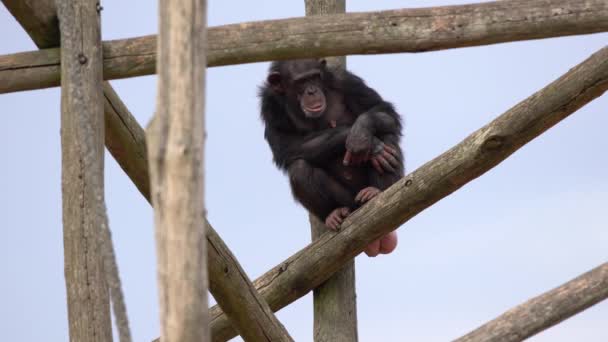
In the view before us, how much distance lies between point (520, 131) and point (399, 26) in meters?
0.78

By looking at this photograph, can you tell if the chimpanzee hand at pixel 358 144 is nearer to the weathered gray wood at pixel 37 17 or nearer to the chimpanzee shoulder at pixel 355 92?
the chimpanzee shoulder at pixel 355 92

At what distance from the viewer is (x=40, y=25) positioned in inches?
187

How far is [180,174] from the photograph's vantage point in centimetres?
241

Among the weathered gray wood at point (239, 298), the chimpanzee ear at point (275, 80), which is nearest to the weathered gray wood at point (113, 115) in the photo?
the weathered gray wood at point (239, 298)

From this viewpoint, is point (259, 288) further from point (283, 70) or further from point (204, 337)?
point (204, 337)

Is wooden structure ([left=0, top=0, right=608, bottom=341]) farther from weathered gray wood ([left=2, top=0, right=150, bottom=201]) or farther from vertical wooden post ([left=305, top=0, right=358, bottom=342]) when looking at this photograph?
vertical wooden post ([left=305, top=0, right=358, bottom=342])

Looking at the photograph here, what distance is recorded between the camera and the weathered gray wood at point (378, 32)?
4.66 meters

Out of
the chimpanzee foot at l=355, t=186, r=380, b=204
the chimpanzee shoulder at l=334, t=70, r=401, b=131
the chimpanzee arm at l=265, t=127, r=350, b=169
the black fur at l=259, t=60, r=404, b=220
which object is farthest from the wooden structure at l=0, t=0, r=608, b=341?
the chimpanzee shoulder at l=334, t=70, r=401, b=131

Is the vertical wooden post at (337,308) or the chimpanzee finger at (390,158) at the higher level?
the chimpanzee finger at (390,158)

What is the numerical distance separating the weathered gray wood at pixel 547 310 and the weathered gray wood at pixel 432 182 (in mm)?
844

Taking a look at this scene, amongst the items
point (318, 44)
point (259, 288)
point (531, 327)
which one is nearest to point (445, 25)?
point (318, 44)

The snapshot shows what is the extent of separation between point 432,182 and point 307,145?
1415mm

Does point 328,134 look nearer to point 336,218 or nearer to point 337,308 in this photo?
point 336,218

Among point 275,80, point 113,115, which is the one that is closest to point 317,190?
point 275,80
